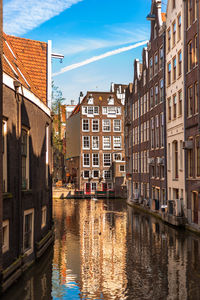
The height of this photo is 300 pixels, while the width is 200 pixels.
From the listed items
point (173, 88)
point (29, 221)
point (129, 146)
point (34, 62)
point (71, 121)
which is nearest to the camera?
point (29, 221)

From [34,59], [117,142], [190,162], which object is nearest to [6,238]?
[34,59]

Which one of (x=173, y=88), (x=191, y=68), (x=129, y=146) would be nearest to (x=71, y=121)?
(x=129, y=146)

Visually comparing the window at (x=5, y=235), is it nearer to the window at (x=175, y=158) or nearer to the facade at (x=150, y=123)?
the window at (x=175, y=158)

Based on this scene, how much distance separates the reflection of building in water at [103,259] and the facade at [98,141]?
120 feet

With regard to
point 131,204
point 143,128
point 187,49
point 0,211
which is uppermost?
point 187,49

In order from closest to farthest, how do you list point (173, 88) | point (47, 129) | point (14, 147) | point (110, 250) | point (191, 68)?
point (14, 147), point (110, 250), point (47, 129), point (191, 68), point (173, 88)

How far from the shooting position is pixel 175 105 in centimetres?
3130

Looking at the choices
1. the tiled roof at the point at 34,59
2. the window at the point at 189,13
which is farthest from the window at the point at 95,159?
the tiled roof at the point at 34,59

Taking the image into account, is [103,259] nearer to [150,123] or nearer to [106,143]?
[150,123]

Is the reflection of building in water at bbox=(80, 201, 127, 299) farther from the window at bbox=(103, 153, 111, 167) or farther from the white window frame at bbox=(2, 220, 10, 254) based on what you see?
the window at bbox=(103, 153, 111, 167)

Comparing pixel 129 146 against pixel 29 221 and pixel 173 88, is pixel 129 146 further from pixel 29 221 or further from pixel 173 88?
pixel 29 221

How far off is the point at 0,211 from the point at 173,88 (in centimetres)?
2336

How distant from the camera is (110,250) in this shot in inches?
741

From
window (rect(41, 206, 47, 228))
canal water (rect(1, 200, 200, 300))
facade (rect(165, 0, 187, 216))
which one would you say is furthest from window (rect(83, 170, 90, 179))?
window (rect(41, 206, 47, 228))
